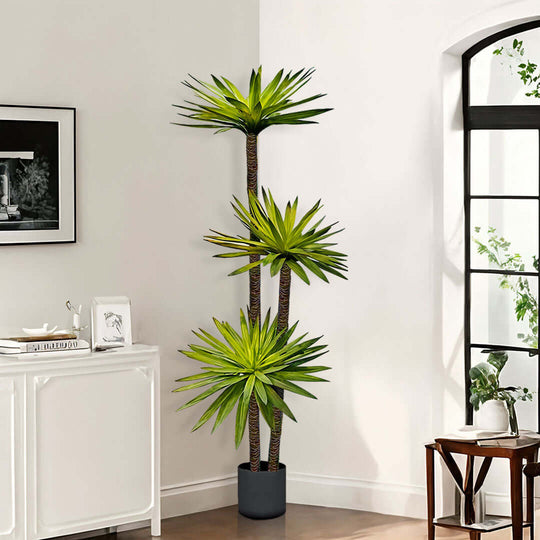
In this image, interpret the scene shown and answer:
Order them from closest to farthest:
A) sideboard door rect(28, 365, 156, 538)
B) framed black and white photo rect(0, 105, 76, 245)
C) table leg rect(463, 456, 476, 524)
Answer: sideboard door rect(28, 365, 156, 538)
table leg rect(463, 456, 476, 524)
framed black and white photo rect(0, 105, 76, 245)

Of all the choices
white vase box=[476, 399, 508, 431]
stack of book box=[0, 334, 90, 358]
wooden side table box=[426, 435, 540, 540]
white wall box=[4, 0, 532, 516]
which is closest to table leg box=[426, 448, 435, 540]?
wooden side table box=[426, 435, 540, 540]

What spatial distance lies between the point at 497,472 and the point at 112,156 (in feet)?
8.88

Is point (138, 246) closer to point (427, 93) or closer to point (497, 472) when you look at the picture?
point (427, 93)

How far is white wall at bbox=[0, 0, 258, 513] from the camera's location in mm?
4977

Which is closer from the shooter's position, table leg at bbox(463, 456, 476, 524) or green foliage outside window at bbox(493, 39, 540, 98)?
table leg at bbox(463, 456, 476, 524)

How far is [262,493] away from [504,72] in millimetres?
2647

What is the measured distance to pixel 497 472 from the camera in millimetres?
5395

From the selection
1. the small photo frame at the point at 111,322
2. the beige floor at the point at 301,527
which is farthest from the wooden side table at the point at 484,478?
the small photo frame at the point at 111,322

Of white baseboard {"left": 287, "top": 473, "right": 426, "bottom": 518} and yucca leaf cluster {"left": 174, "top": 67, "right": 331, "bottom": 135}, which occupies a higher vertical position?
yucca leaf cluster {"left": 174, "top": 67, "right": 331, "bottom": 135}

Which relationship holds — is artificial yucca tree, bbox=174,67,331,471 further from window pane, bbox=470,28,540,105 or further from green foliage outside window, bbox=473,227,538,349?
green foliage outside window, bbox=473,227,538,349

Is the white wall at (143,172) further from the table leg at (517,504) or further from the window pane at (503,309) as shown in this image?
the table leg at (517,504)

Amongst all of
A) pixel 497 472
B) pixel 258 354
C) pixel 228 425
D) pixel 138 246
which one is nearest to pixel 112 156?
pixel 138 246

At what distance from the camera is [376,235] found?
558cm

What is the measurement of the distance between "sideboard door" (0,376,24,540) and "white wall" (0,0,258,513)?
0.52 meters
